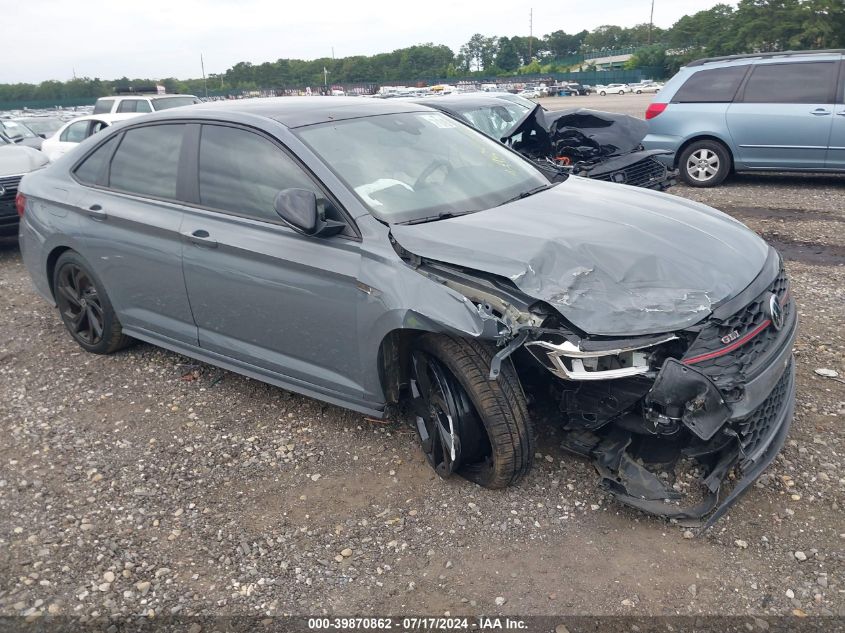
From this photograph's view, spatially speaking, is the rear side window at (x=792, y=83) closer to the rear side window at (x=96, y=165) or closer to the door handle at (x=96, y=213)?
the rear side window at (x=96, y=165)

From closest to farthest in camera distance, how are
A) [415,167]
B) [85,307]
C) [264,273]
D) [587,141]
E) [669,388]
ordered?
[669,388], [264,273], [415,167], [85,307], [587,141]

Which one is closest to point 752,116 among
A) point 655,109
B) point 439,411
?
point 655,109

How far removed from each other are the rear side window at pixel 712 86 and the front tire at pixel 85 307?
8.27 metres

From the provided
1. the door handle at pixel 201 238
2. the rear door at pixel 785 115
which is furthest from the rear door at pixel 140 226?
the rear door at pixel 785 115

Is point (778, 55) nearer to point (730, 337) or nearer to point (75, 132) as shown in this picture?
point (730, 337)

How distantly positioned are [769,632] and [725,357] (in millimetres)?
988

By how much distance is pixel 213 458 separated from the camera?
141 inches

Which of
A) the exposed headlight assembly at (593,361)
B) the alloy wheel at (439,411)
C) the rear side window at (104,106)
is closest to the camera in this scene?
the exposed headlight assembly at (593,361)

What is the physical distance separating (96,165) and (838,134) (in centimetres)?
852

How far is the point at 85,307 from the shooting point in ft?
15.5

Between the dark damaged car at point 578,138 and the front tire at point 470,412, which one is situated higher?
the dark damaged car at point 578,138

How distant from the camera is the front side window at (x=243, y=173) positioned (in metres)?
3.45

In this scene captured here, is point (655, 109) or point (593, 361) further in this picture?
point (655, 109)

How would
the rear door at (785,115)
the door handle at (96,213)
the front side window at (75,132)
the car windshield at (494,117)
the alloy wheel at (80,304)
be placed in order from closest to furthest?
the door handle at (96,213) → the alloy wheel at (80,304) → the car windshield at (494,117) → the rear door at (785,115) → the front side window at (75,132)
